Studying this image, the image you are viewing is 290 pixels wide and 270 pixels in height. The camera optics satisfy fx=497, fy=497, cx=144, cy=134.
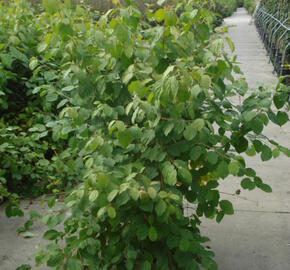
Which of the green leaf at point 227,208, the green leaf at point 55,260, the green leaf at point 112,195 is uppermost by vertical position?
the green leaf at point 112,195

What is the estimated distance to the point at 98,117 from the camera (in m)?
2.65

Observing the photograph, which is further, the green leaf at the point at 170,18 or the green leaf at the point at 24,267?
the green leaf at the point at 24,267

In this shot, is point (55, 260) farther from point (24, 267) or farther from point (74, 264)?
point (24, 267)

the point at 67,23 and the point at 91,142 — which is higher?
the point at 67,23

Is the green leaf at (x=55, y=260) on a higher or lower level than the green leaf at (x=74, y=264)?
lower

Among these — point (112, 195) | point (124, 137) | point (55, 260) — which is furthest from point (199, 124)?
point (55, 260)

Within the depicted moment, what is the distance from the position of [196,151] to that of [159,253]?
0.64 m

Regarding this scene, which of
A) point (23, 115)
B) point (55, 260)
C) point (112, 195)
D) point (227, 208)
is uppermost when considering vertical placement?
point (112, 195)

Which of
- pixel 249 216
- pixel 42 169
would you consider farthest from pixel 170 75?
pixel 42 169

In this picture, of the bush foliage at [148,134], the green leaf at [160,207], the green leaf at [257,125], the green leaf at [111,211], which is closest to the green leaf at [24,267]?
the bush foliage at [148,134]

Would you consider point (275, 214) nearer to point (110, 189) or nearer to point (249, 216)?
point (249, 216)

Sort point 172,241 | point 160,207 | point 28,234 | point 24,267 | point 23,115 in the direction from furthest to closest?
point 23,115, point 28,234, point 24,267, point 172,241, point 160,207

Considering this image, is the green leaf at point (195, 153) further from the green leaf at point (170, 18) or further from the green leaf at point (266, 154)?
the green leaf at point (170, 18)

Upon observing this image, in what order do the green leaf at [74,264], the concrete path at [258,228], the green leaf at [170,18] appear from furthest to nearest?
the concrete path at [258,228] → the green leaf at [74,264] → the green leaf at [170,18]
